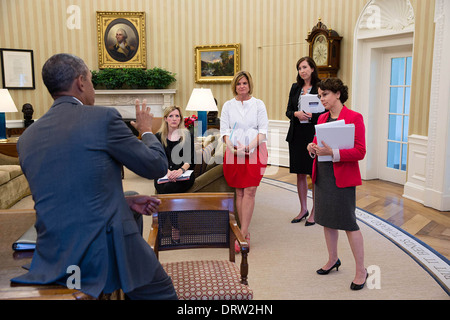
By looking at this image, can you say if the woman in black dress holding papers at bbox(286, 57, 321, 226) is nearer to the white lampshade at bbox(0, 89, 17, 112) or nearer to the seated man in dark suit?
the seated man in dark suit

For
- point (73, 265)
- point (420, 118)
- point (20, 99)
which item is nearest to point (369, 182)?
point (420, 118)

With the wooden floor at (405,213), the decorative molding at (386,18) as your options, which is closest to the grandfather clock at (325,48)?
the decorative molding at (386,18)

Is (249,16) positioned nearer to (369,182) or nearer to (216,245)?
(369,182)

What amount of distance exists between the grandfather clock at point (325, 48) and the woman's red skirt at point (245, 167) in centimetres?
410

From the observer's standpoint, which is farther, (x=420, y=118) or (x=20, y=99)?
(x=20, y=99)

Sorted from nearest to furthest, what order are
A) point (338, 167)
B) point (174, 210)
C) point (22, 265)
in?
1. point (22, 265)
2. point (174, 210)
3. point (338, 167)

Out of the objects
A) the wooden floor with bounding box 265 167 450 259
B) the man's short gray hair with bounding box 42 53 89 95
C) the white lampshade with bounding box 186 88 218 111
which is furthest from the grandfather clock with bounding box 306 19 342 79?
the man's short gray hair with bounding box 42 53 89 95

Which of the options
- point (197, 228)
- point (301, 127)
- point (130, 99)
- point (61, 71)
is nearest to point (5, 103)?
point (130, 99)

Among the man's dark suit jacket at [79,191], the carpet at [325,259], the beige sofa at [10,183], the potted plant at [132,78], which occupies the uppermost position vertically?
the potted plant at [132,78]

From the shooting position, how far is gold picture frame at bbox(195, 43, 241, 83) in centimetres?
1018

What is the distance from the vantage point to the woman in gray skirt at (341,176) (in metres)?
3.43

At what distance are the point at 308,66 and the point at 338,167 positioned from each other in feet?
5.93

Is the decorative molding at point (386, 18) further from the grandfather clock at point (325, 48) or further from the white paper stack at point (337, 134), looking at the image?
the white paper stack at point (337, 134)

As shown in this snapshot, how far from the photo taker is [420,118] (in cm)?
634
